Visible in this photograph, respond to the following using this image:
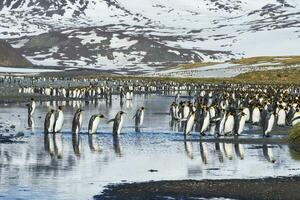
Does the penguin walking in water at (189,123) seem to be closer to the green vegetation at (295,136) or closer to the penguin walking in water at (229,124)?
the penguin walking in water at (229,124)

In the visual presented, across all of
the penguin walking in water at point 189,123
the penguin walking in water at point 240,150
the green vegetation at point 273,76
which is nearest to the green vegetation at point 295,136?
the penguin walking in water at point 240,150

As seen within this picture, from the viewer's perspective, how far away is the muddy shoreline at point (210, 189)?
1238 centimetres

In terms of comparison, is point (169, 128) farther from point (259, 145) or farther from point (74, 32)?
Answer: point (74, 32)

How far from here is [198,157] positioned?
17234mm

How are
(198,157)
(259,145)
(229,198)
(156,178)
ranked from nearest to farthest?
(229,198) < (156,178) < (198,157) < (259,145)

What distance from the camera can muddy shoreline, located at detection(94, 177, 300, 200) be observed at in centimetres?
1238

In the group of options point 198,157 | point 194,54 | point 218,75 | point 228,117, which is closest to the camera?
point 198,157

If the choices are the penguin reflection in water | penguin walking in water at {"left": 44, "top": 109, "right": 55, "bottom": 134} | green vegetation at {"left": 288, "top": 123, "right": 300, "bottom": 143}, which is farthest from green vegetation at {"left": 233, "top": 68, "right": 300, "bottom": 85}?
green vegetation at {"left": 288, "top": 123, "right": 300, "bottom": 143}

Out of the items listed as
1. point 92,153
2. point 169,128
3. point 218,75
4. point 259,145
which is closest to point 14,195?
point 92,153

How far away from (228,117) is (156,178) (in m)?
8.17

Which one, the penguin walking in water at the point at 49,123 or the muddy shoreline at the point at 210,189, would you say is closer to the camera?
the muddy shoreline at the point at 210,189

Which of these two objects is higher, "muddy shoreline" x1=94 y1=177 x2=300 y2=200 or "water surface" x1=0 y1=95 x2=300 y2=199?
"muddy shoreline" x1=94 y1=177 x2=300 y2=200

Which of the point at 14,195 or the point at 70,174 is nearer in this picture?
the point at 14,195

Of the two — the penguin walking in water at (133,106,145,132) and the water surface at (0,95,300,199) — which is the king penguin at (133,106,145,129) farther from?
the water surface at (0,95,300,199)
